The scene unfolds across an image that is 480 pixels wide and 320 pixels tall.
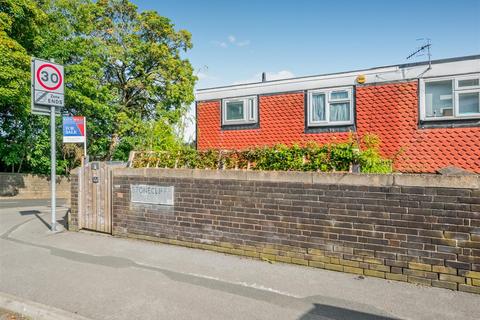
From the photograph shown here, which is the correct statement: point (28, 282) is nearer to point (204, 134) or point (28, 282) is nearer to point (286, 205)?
point (286, 205)

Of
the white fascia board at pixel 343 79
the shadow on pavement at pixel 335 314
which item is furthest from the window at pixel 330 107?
the shadow on pavement at pixel 335 314

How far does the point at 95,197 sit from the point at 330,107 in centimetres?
725

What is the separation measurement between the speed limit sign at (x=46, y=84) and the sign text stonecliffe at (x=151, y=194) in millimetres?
3335

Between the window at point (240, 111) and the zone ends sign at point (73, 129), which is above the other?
the window at point (240, 111)

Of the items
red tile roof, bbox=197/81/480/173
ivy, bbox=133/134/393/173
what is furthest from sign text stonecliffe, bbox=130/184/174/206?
red tile roof, bbox=197/81/480/173

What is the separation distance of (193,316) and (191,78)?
2433cm

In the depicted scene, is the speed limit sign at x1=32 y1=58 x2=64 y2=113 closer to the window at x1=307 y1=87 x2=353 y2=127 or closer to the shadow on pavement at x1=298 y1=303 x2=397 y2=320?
the window at x1=307 y1=87 x2=353 y2=127

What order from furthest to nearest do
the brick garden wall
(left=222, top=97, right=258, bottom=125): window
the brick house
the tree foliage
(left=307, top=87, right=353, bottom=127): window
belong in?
the tree foliage < (left=222, top=97, right=258, bottom=125): window < (left=307, top=87, right=353, bottom=127): window < the brick house < the brick garden wall

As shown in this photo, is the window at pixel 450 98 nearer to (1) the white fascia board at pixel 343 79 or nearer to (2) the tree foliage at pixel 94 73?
(1) the white fascia board at pixel 343 79

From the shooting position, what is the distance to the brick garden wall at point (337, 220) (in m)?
4.71

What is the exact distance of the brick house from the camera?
8.48 metres

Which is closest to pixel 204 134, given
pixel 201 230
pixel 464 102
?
pixel 201 230

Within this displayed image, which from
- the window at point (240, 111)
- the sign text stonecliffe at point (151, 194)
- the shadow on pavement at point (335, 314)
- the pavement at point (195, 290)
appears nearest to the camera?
the shadow on pavement at point (335, 314)

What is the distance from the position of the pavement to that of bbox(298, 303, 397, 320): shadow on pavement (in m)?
0.01
